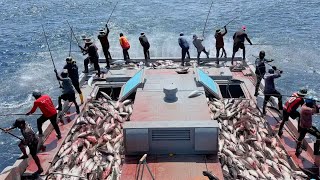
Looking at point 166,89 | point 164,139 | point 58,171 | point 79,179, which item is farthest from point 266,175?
point 58,171

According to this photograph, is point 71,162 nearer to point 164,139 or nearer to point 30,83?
point 164,139

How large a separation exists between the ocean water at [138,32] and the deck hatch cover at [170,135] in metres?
10.9

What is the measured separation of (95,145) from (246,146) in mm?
4865

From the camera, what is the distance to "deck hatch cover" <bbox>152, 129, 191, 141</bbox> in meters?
10.6

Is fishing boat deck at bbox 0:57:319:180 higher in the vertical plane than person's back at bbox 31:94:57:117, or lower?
lower

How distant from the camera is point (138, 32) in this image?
36406 millimetres

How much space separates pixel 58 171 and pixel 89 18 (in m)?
32.3

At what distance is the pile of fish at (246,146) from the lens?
10852mm

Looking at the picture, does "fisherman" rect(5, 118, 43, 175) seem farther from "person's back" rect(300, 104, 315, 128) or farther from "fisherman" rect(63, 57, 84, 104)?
"person's back" rect(300, 104, 315, 128)

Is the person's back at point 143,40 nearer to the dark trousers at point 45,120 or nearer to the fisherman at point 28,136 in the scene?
the dark trousers at point 45,120

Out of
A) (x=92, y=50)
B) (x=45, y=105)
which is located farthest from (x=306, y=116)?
(x=92, y=50)

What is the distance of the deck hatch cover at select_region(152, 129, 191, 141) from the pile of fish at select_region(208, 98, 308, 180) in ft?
4.84

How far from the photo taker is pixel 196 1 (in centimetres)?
4659

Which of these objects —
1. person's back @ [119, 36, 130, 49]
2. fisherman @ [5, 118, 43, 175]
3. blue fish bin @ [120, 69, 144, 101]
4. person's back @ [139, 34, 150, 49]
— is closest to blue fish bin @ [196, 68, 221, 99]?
blue fish bin @ [120, 69, 144, 101]
